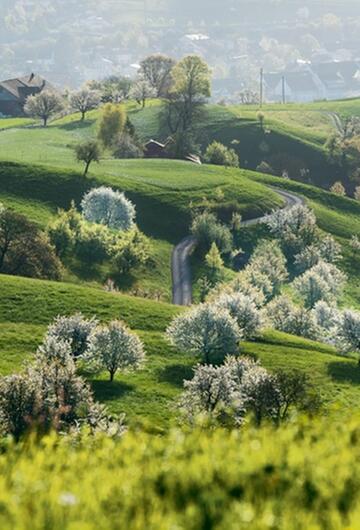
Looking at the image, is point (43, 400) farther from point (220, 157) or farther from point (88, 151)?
point (220, 157)

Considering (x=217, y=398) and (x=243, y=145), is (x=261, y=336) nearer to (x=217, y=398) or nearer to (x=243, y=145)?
(x=217, y=398)

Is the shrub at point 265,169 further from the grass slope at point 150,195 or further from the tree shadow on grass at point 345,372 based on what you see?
the tree shadow on grass at point 345,372

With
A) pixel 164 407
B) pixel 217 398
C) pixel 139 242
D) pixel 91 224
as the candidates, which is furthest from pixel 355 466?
pixel 91 224


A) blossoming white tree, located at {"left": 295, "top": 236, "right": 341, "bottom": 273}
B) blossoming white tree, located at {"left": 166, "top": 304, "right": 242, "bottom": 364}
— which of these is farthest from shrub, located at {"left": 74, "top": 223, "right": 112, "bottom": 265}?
blossoming white tree, located at {"left": 166, "top": 304, "right": 242, "bottom": 364}

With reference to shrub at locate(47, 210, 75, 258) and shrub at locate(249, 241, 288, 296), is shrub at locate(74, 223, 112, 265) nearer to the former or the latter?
shrub at locate(47, 210, 75, 258)

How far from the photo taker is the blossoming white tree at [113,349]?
56.8 m

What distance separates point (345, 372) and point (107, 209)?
2434 inches

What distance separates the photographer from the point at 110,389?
55312mm

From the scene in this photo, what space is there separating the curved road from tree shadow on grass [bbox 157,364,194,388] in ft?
103

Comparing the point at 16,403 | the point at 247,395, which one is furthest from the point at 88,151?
the point at 16,403

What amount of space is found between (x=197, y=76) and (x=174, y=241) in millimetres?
80430

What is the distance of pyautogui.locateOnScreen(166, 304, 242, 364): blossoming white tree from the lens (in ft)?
208

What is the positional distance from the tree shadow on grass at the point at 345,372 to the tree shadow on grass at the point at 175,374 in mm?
11460

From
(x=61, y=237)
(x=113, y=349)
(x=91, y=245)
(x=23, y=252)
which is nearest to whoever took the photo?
(x=113, y=349)
